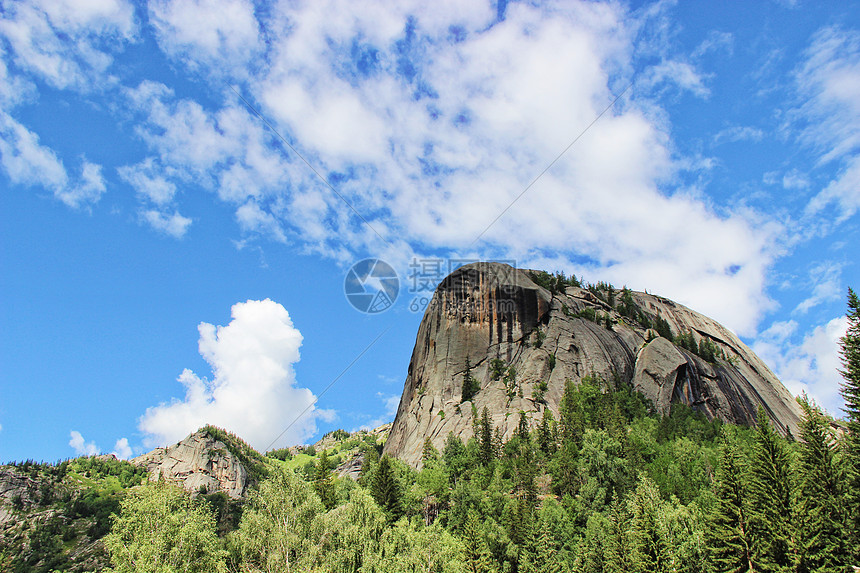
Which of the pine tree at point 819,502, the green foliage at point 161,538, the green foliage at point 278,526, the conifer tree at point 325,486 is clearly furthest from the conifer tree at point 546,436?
the green foliage at point 161,538

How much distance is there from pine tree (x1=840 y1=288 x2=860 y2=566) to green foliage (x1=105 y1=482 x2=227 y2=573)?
41153 millimetres

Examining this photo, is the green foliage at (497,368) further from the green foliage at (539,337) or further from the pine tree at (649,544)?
the pine tree at (649,544)

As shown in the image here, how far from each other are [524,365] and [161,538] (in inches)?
3531

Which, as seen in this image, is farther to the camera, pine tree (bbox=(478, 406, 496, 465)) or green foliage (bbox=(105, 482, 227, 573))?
pine tree (bbox=(478, 406, 496, 465))

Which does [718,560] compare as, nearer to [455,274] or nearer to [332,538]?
[332,538]

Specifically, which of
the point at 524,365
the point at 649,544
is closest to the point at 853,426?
the point at 649,544

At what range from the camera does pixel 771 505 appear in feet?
110

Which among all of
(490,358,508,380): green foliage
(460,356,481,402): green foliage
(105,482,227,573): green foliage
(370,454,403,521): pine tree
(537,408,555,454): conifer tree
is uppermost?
(490,358,508,380): green foliage

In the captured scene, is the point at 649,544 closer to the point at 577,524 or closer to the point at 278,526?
the point at 577,524

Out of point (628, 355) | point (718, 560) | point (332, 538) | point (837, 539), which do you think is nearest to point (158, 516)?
point (332, 538)

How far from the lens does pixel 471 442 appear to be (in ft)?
300

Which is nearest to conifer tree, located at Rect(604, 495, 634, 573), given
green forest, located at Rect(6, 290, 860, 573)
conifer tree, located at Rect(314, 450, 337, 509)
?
green forest, located at Rect(6, 290, 860, 573)

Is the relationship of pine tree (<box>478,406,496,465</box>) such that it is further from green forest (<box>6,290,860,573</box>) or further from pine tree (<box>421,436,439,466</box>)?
green forest (<box>6,290,860,573</box>)

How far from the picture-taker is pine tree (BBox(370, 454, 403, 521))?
59831 mm
